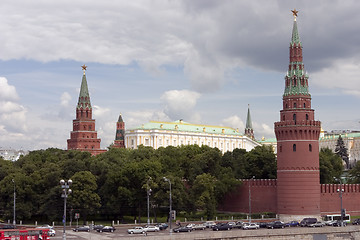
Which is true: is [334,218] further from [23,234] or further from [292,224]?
[23,234]

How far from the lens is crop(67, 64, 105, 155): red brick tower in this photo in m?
184

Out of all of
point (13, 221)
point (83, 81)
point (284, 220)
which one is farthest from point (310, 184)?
point (83, 81)

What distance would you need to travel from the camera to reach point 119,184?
9506 cm

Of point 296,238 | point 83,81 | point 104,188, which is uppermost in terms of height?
point 83,81

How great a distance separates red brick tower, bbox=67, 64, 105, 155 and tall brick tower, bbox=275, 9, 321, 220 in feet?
327

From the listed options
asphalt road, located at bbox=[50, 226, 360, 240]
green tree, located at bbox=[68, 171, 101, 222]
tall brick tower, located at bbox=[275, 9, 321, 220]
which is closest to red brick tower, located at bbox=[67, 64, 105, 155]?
green tree, located at bbox=[68, 171, 101, 222]

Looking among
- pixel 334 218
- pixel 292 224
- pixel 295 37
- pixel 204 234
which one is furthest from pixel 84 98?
pixel 204 234

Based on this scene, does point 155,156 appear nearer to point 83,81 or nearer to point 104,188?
point 104,188

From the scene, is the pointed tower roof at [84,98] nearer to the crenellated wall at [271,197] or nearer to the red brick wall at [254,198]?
the red brick wall at [254,198]

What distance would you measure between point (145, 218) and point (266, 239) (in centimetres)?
3501

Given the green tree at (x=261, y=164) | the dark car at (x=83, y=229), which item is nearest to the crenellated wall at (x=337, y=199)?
the green tree at (x=261, y=164)

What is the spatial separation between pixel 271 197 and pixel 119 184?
26.5m

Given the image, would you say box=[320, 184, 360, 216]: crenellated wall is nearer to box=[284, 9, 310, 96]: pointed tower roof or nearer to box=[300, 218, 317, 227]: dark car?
box=[300, 218, 317, 227]: dark car

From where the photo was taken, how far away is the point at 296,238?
69875mm
